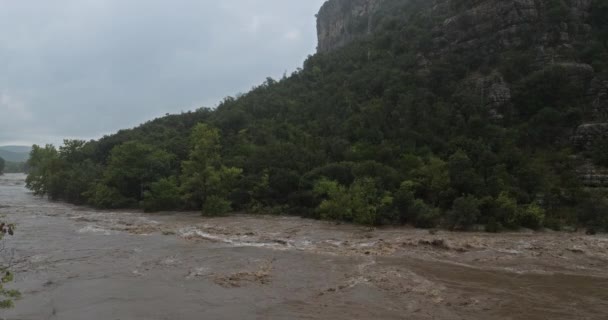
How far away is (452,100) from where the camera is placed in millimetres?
43188

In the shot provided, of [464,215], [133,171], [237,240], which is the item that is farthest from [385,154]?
[133,171]

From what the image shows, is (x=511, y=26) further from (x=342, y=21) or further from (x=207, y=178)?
(x=342, y=21)

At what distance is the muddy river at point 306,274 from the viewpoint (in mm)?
11070

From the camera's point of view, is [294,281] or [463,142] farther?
[463,142]

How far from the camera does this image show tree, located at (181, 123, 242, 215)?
31689 mm

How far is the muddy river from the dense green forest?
12.1 ft

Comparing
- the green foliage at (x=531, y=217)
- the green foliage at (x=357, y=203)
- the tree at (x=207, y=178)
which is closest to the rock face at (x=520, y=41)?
the green foliage at (x=531, y=217)

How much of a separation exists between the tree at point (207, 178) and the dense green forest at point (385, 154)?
0.10 metres

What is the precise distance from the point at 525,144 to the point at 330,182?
64.5 feet

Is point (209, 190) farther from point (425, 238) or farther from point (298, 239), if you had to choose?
point (425, 238)

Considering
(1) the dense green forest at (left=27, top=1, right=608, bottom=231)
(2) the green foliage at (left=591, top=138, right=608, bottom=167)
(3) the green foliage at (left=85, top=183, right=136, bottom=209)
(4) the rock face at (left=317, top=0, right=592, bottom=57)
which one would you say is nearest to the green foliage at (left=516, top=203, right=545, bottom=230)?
(1) the dense green forest at (left=27, top=1, right=608, bottom=231)

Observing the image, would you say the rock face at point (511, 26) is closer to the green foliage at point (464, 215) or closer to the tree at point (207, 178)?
the green foliage at point (464, 215)

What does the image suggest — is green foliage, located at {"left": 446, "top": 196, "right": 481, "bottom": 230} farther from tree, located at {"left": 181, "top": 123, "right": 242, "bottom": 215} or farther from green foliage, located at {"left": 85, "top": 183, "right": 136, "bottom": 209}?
green foliage, located at {"left": 85, "top": 183, "right": 136, "bottom": 209}

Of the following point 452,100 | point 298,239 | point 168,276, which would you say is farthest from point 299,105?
point 168,276
